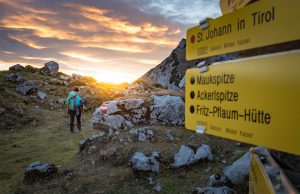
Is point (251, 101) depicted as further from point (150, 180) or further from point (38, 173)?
point (38, 173)

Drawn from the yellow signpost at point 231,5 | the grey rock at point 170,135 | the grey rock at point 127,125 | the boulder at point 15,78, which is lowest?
the grey rock at point 170,135

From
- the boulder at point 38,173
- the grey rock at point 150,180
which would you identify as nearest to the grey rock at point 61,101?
the boulder at point 38,173

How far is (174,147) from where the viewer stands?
10.9m

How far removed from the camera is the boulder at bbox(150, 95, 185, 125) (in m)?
13.7

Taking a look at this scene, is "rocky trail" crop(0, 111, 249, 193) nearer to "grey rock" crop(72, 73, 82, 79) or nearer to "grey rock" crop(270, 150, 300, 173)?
"grey rock" crop(270, 150, 300, 173)

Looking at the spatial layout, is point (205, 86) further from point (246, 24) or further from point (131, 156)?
point (131, 156)

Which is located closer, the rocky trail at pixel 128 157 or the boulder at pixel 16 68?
the rocky trail at pixel 128 157

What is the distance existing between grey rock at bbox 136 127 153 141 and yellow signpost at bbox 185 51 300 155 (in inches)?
326

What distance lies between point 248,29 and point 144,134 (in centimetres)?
937

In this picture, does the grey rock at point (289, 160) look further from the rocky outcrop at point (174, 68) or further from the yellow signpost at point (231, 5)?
the rocky outcrop at point (174, 68)

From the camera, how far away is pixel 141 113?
547 inches

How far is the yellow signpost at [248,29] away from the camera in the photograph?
2.35m

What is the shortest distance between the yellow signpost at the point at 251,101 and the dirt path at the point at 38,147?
8.13m

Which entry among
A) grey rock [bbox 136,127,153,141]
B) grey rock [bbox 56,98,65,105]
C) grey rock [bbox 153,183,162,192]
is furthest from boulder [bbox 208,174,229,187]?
grey rock [bbox 56,98,65,105]
